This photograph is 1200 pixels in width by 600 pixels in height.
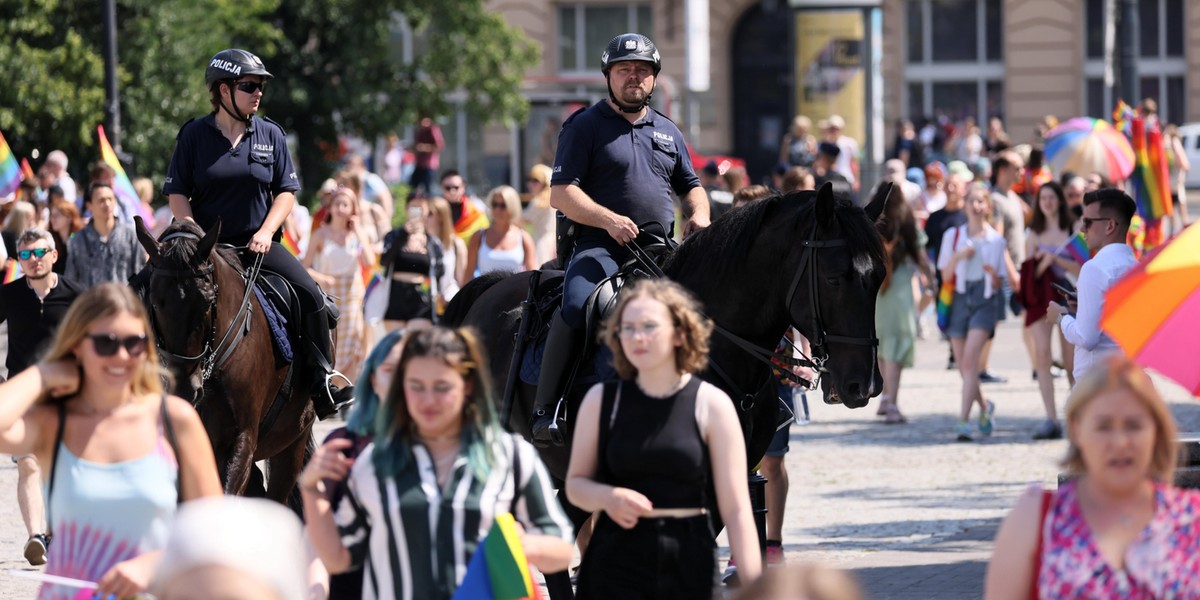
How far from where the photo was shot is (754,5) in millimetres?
50156

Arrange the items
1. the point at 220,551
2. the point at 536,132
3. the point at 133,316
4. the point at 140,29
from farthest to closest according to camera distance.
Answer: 1. the point at 536,132
2. the point at 140,29
3. the point at 133,316
4. the point at 220,551

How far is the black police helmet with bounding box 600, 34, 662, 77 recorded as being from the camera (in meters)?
8.89

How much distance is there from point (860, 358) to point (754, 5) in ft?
140

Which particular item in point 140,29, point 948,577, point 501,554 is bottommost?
point 948,577

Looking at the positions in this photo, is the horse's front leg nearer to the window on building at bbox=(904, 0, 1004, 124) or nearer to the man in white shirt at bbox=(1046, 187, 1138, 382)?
the man in white shirt at bbox=(1046, 187, 1138, 382)

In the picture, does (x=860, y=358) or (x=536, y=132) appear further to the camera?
(x=536, y=132)

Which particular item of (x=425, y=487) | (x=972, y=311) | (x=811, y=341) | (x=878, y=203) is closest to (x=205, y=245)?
(x=811, y=341)

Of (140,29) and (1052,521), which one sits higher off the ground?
(140,29)

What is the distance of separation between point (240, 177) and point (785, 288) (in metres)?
3.16

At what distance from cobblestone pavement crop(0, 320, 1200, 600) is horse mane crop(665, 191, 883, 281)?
199 centimetres

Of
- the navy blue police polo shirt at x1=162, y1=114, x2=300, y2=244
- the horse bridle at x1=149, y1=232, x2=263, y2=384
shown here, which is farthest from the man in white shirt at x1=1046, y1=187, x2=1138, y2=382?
the navy blue police polo shirt at x1=162, y1=114, x2=300, y2=244

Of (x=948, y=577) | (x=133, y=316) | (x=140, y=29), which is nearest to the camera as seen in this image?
(x=133, y=316)

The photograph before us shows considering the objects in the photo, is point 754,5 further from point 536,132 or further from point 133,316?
point 133,316

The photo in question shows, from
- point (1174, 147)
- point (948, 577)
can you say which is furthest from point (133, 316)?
point (1174, 147)
